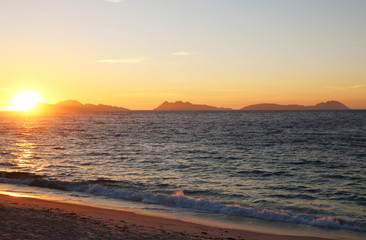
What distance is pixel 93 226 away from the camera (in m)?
10.9

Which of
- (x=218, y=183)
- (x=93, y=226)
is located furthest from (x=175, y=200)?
(x=93, y=226)

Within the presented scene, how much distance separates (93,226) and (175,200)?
19.9 ft

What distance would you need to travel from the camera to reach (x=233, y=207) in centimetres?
1466

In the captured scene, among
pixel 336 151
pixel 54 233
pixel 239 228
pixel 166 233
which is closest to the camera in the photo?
pixel 54 233

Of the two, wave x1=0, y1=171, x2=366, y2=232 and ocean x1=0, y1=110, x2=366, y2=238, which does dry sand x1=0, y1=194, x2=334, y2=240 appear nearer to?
ocean x1=0, y1=110, x2=366, y2=238

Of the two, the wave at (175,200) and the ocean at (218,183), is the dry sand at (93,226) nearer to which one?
the ocean at (218,183)

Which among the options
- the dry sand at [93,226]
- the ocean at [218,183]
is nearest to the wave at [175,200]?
the ocean at [218,183]

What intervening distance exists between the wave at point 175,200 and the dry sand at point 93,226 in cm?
223

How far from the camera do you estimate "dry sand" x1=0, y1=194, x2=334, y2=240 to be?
9.87m

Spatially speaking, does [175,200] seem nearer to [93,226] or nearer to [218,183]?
[218,183]

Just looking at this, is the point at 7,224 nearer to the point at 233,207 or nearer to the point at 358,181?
the point at 233,207

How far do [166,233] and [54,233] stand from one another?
3.45 meters

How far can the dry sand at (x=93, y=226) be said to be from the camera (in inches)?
388

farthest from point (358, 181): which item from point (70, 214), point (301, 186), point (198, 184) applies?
point (70, 214)
